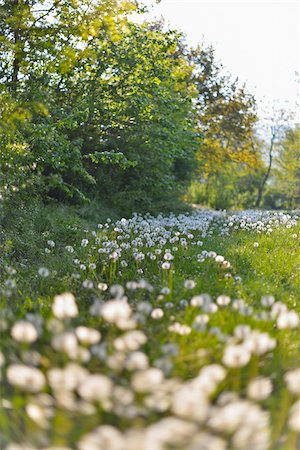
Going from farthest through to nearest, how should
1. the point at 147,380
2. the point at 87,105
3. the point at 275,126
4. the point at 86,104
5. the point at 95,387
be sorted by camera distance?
the point at 275,126
the point at 87,105
the point at 86,104
the point at 147,380
the point at 95,387

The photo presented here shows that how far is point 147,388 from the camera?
255 centimetres

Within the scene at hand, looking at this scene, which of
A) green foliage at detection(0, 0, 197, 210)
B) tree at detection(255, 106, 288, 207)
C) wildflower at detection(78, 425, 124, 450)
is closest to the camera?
wildflower at detection(78, 425, 124, 450)

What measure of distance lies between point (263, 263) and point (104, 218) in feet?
17.4

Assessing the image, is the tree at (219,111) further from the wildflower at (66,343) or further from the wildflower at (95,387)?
the wildflower at (95,387)

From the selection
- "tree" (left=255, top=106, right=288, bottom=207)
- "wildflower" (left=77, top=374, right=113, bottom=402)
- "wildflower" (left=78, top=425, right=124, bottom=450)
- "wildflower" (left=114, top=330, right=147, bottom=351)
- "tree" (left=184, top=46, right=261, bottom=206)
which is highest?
"tree" (left=255, top=106, right=288, bottom=207)

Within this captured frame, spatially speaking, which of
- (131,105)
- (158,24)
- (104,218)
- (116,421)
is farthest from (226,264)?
(158,24)

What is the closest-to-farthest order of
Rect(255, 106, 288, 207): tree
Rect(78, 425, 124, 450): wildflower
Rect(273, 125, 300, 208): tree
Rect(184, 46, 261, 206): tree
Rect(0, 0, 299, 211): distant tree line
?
Rect(78, 425, 124, 450): wildflower
Rect(0, 0, 299, 211): distant tree line
Rect(184, 46, 261, 206): tree
Rect(273, 125, 300, 208): tree
Rect(255, 106, 288, 207): tree

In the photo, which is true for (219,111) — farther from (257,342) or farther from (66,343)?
(66,343)

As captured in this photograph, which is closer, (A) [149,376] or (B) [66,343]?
(A) [149,376]

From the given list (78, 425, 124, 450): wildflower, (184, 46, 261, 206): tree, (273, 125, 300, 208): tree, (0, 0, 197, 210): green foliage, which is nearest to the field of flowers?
(78, 425, 124, 450): wildflower

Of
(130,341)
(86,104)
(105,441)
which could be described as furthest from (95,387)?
(86,104)

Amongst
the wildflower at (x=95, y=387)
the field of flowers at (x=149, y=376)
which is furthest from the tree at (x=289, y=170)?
the wildflower at (x=95, y=387)

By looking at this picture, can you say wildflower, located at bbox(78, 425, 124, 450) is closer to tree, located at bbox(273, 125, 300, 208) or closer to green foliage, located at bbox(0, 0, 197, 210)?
green foliage, located at bbox(0, 0, 197, 210)

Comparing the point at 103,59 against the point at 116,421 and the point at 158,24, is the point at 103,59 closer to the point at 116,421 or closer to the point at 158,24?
the point at 116,421
